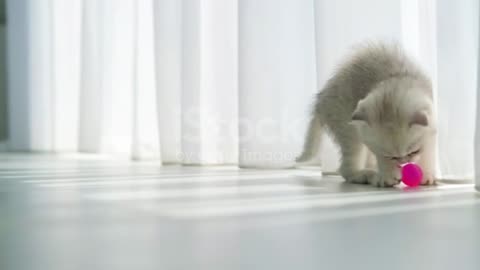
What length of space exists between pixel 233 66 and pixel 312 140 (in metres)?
0.51

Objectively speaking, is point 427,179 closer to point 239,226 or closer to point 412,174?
point 412,174

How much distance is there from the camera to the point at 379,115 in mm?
1279

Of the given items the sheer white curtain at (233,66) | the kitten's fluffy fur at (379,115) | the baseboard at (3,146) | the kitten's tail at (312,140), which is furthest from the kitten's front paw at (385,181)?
the baseboard at (3,146)

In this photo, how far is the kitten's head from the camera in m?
1.25

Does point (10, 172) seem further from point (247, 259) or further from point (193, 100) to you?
point (247, 259)

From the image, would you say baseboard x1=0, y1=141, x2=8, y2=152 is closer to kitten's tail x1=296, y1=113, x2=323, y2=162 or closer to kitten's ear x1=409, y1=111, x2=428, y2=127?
kitten's tail x1=296, y1=113, x2=323, y2=162

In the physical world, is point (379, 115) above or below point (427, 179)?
above

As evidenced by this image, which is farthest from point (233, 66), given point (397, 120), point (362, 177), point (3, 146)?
point (3, 146)

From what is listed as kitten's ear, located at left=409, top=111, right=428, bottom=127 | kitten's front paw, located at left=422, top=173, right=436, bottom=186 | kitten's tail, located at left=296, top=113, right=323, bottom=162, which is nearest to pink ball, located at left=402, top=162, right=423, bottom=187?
kitten's front paw, located at left=422, top=173, right=436, bottom=186

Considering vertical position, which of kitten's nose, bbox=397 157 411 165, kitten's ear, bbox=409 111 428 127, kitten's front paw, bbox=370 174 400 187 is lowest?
kitten's front paw, bbox=370 174 400 187

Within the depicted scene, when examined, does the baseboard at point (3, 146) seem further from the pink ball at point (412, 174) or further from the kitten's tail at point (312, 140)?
the pink ball at point (412, 174)

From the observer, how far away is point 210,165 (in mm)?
2051

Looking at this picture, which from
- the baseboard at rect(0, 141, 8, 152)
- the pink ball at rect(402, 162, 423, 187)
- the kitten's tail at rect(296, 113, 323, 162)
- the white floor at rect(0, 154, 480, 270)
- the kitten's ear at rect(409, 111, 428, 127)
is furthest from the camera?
the baseboard at rect(0, 141, 8, 152)

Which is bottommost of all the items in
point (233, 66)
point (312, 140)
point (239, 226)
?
point (239, 226)
